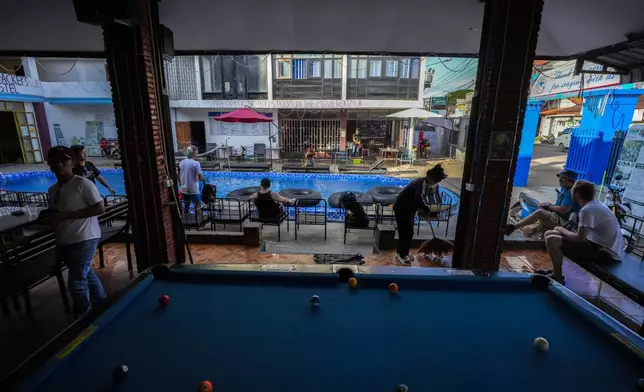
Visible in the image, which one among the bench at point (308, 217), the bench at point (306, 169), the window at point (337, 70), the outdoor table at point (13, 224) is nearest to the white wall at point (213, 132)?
the bench at point (306, 169)

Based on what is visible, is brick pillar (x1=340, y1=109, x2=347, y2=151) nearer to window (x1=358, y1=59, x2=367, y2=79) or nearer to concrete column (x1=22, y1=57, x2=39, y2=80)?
window (x1=358, y1=59, x2=367, y2=79)

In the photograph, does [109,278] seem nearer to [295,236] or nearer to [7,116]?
[295,236]

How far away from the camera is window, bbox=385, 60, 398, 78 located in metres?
15.2

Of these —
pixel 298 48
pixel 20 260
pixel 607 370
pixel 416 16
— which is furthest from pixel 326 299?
pixel 298 48

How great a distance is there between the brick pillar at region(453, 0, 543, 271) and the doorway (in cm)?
2073

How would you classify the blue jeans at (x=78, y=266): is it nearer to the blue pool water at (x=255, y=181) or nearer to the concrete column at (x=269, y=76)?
the blue pool water at (x=255, y=181)

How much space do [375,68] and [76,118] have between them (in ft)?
54.3

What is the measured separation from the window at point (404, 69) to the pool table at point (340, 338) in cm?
1473

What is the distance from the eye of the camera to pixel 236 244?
5.53 meters

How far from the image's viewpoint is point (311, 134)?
17.1 meters

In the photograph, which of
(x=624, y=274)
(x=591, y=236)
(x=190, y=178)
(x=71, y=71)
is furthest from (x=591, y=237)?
(x=71, y=71)

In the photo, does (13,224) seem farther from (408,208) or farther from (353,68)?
(353,68)

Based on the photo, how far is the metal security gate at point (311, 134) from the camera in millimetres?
16859

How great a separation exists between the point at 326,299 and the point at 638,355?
1.64 meters
